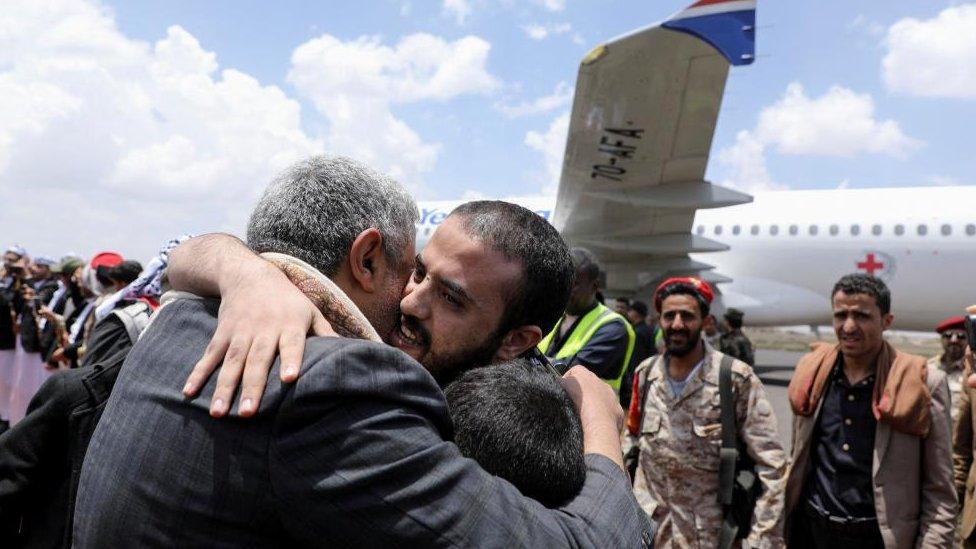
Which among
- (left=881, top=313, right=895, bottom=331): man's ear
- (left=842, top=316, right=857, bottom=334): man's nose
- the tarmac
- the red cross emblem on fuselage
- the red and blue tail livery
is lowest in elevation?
the tarmac

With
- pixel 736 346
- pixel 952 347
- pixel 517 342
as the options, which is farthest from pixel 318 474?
pixel 736 346

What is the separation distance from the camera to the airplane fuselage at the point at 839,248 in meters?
12.1

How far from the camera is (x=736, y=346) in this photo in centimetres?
1054

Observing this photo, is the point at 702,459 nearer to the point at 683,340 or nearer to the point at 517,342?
the point at 683,340

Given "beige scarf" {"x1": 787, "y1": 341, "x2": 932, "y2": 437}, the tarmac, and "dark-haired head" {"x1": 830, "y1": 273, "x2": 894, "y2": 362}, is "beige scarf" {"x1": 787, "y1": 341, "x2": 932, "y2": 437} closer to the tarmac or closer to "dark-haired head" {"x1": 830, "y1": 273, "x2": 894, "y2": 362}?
"dark-haired head" {"x1": 830, "y1": 273, "x2": 894, "y2": 362}

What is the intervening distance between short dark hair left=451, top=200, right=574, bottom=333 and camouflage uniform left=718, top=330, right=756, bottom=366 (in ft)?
31.2

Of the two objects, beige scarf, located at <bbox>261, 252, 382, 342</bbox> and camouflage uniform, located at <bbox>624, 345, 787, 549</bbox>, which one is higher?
beige scarf, located at <bbox>261, 252, 382, 342</bbox>

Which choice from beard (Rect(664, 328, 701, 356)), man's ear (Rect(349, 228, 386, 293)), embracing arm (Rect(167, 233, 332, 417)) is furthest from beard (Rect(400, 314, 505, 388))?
beard (Rect(664, 328, 701, 356))

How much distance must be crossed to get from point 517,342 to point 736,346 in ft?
32.4

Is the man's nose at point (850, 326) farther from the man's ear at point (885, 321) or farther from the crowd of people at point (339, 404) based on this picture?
the crowd of people at point (339, 404)

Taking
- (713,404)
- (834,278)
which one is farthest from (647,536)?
(834,278)

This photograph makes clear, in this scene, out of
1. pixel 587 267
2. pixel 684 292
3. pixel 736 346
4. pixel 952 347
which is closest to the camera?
pixel 684 292

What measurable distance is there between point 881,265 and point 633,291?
433cm

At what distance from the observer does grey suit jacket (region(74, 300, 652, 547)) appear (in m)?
0.90
